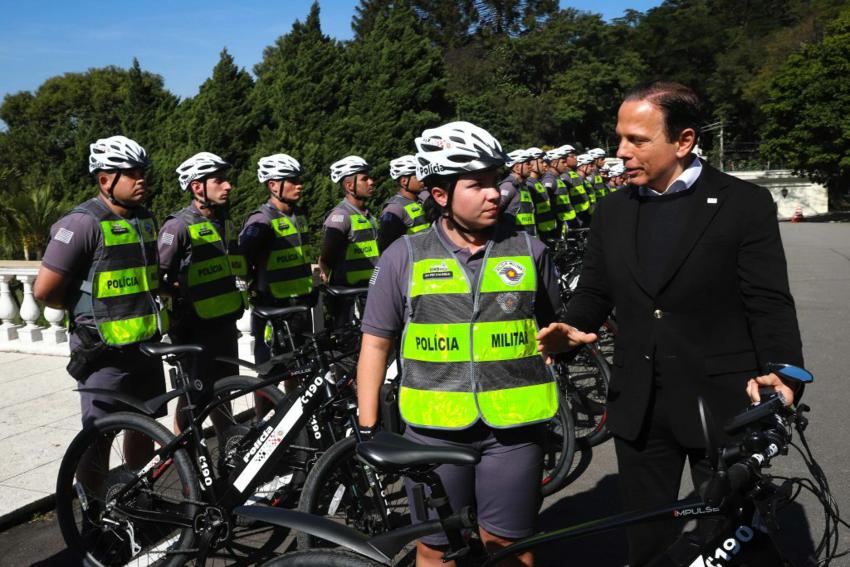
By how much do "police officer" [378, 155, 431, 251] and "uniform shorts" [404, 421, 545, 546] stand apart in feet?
15.8

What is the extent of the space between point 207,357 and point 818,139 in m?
43.4

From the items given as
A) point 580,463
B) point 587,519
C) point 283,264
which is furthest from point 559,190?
point 587,519

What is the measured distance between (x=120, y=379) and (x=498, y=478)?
8.00ft

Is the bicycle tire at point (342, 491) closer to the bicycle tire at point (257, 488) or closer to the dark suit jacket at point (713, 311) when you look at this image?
the bicycle tire at point (257, 488)

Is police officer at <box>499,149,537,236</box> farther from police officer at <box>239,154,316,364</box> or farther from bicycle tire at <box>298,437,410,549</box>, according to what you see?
bicycle tire at <box>298,437,410,549</box>

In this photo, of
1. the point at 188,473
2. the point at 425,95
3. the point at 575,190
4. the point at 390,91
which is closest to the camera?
the point at 188,473

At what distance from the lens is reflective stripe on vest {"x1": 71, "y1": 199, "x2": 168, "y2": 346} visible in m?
4.40

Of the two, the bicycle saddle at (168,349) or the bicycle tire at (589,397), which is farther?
the bicycle tire at (589,397)

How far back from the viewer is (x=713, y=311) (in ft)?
8.86

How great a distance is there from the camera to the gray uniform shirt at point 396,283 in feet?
9.97

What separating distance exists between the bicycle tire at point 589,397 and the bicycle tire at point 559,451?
59 cm

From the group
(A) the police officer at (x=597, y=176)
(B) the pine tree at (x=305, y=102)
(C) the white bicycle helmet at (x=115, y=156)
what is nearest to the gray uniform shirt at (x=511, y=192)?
(C) the white bicycle helmet at (x=115, y=156)

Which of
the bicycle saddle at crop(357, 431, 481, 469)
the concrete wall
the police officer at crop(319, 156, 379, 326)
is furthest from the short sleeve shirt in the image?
the concrete wall

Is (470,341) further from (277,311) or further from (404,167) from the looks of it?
(404,167)
